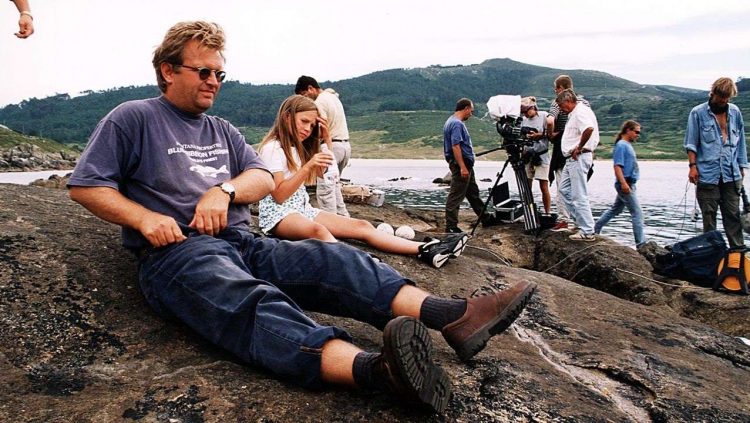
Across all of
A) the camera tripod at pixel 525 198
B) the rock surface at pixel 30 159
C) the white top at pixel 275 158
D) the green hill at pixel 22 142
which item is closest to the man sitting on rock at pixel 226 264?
the white top at pixel 275 158

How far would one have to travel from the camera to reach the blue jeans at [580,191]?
8688 millimetres

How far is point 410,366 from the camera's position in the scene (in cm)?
206

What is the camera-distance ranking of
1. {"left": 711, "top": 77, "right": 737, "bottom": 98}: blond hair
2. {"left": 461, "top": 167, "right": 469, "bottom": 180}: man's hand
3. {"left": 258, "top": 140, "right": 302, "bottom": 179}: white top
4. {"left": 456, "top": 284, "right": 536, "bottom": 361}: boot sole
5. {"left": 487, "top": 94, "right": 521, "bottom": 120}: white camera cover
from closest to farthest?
{"left": 456, "top": 284, "right": 536, "bottom": 361}: boot sole < {"left": 258, "top": 140, "right": 302, "bottom": 179}: white top < {"left": 711, "top": 77, "right": 737, "bottom": 98}: blond hair < {"left": 487, "top": 94, "right": 521, "bottom": 120}: white camera cover < {"left": 461, "top": 167, "right": 469, "bottom": 180}: man's hand

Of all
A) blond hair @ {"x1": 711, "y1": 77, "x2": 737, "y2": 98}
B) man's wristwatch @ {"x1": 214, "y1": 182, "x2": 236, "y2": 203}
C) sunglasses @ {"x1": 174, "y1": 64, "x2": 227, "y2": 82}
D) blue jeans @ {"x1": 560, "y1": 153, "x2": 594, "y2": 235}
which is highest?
sunglasses @ {"x1": 174, "y1": 64, "x2": 227, "y2": 82}

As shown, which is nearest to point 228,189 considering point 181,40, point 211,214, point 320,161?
point 211,214

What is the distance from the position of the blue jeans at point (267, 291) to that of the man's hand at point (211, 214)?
0.06 m

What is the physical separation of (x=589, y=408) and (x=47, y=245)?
325 centimetres

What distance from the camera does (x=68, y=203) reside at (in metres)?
4.53

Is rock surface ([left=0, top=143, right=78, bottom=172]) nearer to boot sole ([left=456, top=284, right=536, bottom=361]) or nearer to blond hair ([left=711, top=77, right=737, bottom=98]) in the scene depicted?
blond hair ([left=711, top=77, right=737, bottom=98])

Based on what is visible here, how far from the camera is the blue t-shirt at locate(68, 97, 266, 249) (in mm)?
2777

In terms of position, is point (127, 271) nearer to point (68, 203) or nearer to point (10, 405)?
point (10, 405)

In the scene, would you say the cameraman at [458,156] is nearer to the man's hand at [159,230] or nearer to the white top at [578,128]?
the white top at [578,128]

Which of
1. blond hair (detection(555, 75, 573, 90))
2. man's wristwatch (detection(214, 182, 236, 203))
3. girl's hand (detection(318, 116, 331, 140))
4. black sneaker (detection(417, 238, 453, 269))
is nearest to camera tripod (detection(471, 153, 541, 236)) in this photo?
blond hair (detection(555, 75, 573, 90))

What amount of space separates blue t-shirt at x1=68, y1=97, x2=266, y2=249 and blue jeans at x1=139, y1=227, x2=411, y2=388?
223 millimetres
